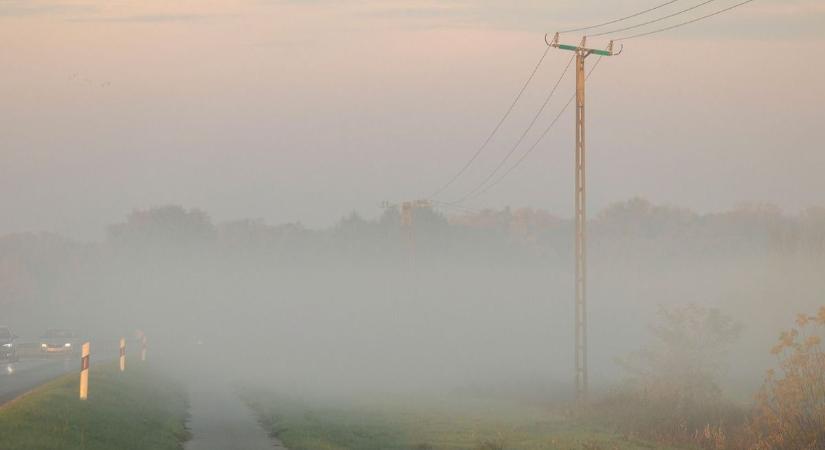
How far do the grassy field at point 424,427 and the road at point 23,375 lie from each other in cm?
667

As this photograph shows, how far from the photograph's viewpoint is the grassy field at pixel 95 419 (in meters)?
19.6

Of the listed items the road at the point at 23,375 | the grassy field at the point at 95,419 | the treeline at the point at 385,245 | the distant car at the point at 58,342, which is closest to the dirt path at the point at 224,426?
the grassy field at the point at 95,419

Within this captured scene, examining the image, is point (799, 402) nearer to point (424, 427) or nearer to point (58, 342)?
point (424, 427)

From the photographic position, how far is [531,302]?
124750 mm

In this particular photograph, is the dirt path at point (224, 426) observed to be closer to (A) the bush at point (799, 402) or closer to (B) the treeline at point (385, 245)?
(A) the bush at point (799, 402)

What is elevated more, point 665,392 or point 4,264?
point 4,264

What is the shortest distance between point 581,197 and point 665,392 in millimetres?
6634

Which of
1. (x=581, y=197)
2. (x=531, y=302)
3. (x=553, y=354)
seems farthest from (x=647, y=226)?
(x=581, y=197)

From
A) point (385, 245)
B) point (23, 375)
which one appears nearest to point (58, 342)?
point (23, 375)

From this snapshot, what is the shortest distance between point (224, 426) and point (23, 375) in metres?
18.8

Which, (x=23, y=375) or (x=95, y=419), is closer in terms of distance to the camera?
(x=95, y=419)

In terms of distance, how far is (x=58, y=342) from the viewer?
67188mm

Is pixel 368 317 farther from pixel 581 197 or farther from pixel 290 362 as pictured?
pixel 581 197

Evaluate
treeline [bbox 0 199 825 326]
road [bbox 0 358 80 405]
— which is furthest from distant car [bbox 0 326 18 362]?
treeline [bbox 0 199 825 326]
